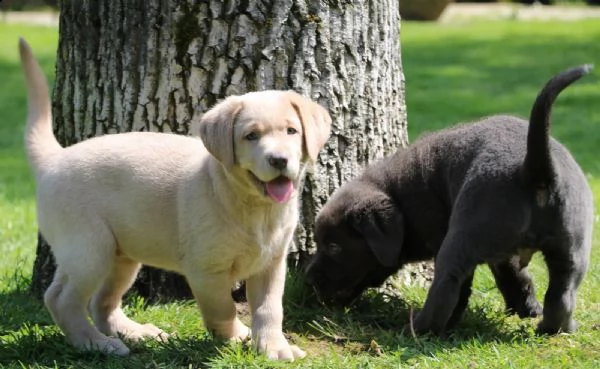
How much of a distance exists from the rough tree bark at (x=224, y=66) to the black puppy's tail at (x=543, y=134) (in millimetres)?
1277

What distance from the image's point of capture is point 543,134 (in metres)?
Answer: 4.70

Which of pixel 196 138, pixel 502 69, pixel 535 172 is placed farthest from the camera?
pixel 502 69

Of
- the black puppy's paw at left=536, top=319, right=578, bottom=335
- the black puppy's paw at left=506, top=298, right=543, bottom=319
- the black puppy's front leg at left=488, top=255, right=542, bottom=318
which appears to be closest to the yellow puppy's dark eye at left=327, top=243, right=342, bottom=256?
the black puppy's front leg at left=488, top=255, right=542, bottom=318

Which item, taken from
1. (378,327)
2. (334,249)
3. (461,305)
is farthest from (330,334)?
(461,305)

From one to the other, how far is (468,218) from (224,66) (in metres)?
1.56

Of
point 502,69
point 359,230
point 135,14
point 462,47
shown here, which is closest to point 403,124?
point 359,230

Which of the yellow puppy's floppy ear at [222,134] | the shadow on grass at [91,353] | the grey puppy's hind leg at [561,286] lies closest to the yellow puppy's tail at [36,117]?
the shadow on grass at [91,353]

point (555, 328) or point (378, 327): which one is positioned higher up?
point (555, 328)

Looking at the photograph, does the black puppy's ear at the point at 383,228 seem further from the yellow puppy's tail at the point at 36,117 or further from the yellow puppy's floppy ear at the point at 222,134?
the yellow puppy's tail at the point at 36,117

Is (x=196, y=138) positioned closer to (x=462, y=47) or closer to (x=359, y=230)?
(x=359, y=230)

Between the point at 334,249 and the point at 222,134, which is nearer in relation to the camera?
the point at 222,134

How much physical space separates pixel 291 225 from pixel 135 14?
1521 mm

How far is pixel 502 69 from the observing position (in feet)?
60.2

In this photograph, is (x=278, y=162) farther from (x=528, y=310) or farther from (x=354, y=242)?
(x=528, y=310)
